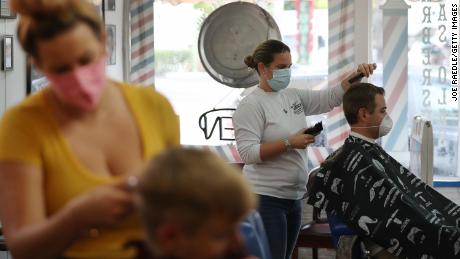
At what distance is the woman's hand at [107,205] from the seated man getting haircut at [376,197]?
2374 millimetres

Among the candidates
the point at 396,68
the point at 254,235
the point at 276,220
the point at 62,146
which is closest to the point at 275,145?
the point at 276,220

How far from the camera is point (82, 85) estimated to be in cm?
142

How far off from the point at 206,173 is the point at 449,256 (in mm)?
2499

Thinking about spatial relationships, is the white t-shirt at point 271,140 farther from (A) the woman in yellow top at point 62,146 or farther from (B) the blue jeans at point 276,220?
(A) the woman in yellow top at point 62,146

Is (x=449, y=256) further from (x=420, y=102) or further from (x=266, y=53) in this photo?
(x=420, y=102)

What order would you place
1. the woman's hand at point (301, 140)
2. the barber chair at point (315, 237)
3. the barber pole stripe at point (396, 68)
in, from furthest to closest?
the barber pole stripe at point (396, 68)
the barber chair at point (315, 237)
the woman's hand at point (301, 140)

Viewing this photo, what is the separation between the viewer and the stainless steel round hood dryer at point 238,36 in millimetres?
6336

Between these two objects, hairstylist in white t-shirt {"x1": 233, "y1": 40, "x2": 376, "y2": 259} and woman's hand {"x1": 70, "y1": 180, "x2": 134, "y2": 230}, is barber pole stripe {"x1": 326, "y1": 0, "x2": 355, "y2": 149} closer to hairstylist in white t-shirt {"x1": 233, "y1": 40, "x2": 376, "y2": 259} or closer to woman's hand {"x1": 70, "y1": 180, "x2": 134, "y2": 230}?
hairstylist in white t-shirt {"x1": 233, "y1": 40, "x2": 376, "y2": 259}

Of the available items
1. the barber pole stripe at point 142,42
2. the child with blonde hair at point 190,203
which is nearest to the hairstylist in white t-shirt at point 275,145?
the child with blonde hair at point 190,203

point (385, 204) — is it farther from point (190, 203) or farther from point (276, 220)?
point (190, 203)

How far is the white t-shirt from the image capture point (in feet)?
11.6

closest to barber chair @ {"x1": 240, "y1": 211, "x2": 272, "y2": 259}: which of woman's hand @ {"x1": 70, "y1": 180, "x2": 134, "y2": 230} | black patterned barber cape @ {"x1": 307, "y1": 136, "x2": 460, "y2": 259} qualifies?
woman's hand @ {"x1": 70, "y1": 180, "x2": 134, "y2": 230}

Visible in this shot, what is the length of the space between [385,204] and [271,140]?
21.6 inches

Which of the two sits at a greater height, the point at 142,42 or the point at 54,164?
the point at 142,42
